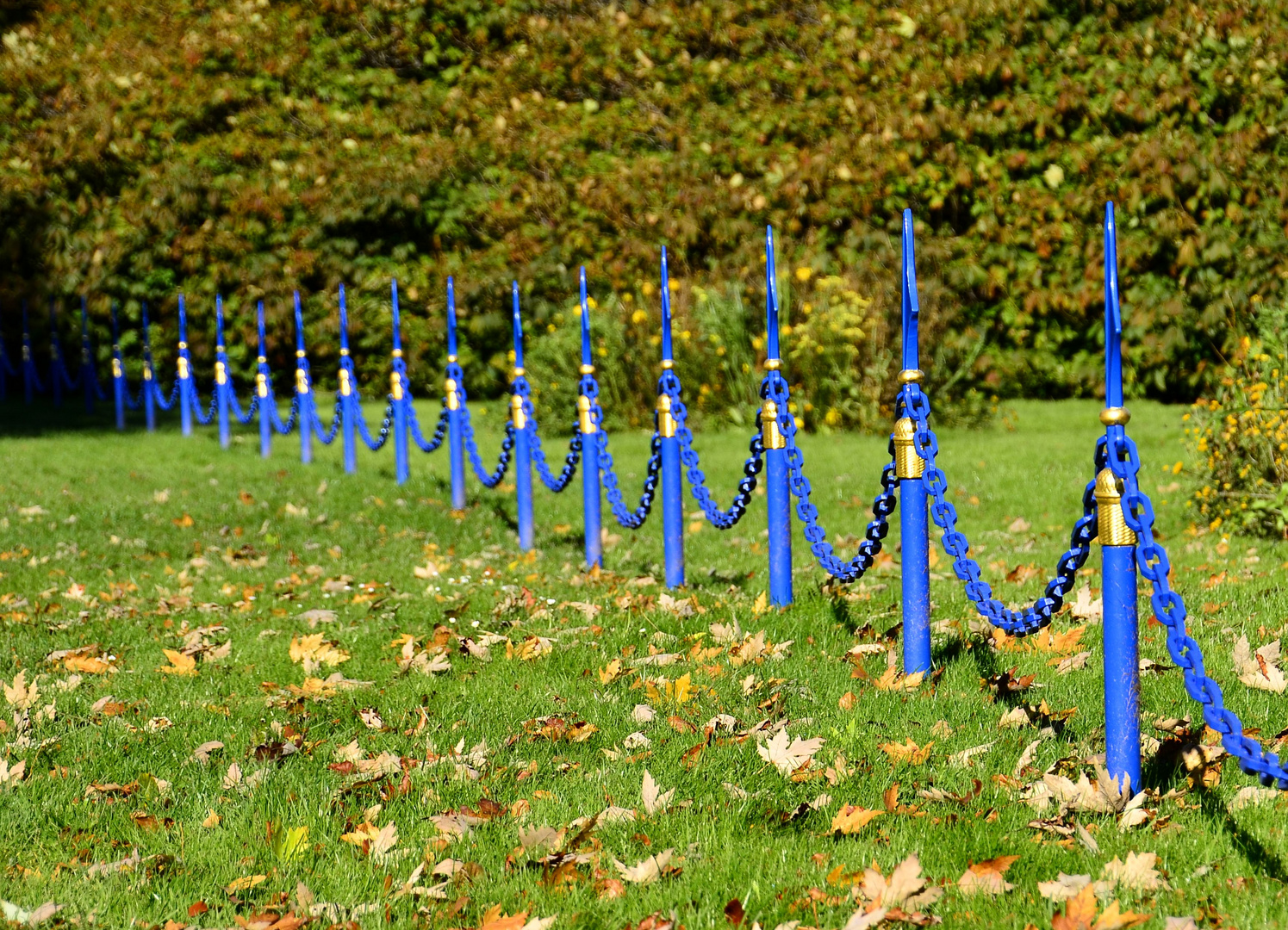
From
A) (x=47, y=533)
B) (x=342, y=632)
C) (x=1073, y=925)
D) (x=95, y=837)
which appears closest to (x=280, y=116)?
(x=47, y=533)

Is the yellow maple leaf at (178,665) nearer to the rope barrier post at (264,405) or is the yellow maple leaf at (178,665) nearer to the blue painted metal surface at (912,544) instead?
the blue painted metal surface at (912,544)

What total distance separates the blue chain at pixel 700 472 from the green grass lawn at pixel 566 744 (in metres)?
0.41

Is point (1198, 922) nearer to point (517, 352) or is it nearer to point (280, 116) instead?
point (517, 352)

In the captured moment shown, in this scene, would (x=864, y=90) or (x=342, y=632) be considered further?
(x=864, y=90)

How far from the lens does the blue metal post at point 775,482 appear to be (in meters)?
5.39

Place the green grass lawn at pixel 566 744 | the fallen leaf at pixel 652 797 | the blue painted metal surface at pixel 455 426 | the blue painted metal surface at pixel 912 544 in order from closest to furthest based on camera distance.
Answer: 1. the green grass lawn at pixel 566 744
2. the fallen leaf at pixel 652 797
3. the blue painted metal surface at pixel 912 544
4. the blue painted metal surface at pixel 455 426

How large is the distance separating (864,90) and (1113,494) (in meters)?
14.0

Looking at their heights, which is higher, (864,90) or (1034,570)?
(864,90)

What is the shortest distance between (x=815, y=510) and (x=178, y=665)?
2.69 meters

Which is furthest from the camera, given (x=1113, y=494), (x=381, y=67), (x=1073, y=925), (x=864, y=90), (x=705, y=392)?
(x=381, y=67)

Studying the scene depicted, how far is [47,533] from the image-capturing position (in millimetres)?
8500

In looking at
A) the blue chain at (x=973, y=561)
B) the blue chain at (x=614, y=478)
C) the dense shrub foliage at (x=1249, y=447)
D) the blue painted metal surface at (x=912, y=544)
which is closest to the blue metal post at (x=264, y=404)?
the blue chain at (x=614, y=478)

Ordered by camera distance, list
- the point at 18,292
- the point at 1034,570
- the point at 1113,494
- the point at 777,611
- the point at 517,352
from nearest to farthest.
Answer: the point at 1113,494 → the point at 777,611 → the point at 1034,570 → the point at 517,352 → the point at 18,292

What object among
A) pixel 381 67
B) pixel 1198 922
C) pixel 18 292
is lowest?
pixel 1198 922
